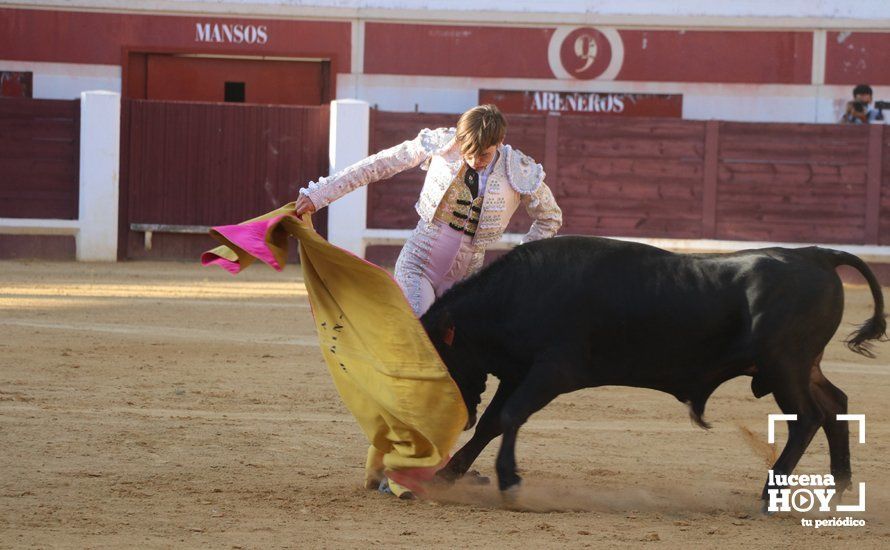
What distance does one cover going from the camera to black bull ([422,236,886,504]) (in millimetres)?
3668

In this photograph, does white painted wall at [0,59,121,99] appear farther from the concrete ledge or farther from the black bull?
the black bull

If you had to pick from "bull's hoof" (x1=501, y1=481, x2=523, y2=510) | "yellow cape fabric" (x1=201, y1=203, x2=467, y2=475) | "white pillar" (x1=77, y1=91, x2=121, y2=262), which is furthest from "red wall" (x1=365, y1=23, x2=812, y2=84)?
"bull's hoof" (x1=501, y1=481, x2=523, y2=510)

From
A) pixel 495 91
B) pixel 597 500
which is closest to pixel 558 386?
pixel 597 500

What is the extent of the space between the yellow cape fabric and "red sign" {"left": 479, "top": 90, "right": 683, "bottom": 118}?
28.2 feet

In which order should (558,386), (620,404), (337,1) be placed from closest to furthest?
(558,386)
(620,404)
(337,1)

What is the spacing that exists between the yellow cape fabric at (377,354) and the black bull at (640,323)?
9 centimetres

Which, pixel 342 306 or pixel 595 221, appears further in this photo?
pixel 595 221

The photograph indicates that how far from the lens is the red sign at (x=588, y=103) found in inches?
490

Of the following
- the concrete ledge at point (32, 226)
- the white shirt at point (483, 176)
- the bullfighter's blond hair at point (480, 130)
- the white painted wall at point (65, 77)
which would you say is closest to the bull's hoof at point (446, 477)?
the white shirt at point (483, 176)

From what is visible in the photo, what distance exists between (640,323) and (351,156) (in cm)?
806

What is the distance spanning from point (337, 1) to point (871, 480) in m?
9.19

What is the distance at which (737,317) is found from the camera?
12.2 feet

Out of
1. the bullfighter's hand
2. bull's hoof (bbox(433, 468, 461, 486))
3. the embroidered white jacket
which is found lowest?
bull's hoof (bbox(433, 468, 461, 486))

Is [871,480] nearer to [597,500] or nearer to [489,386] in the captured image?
[597,500]
